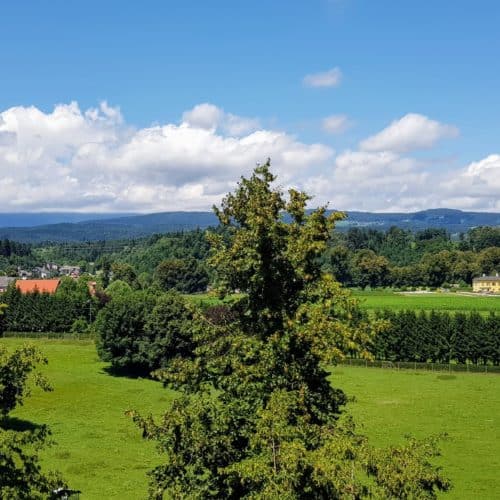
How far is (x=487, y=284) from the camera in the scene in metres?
185

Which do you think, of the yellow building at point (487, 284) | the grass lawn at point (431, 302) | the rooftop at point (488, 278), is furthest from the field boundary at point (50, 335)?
the rooftop at point (488, 278)

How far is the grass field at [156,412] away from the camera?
124 ft

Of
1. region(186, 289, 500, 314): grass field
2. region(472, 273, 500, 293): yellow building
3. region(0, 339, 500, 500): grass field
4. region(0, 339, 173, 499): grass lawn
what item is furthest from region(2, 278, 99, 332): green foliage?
region(472, 273, 500, 293): yellow building

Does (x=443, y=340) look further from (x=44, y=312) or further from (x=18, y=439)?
(x=18, y=439)

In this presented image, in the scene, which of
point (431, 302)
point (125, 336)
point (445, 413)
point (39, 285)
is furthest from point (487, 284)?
point (125, 336)

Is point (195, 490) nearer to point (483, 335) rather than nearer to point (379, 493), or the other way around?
point (379, 493)

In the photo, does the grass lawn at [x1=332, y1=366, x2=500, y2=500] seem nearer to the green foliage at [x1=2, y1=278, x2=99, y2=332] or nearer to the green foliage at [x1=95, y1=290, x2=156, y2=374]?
the green foliage at [x1=95, y1=290, x2=156, y2=374]

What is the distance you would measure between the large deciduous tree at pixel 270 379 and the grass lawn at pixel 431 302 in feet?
366

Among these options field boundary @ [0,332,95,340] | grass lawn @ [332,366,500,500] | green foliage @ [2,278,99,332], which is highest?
green foliage @ [2,278,99,332]

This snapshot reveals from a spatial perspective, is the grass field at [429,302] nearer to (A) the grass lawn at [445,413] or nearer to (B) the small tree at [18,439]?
(A) the grass lawn at [445,413]

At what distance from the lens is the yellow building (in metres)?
182

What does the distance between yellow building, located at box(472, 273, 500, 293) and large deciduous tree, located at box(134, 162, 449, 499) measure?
178220mm

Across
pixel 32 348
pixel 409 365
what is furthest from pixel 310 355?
pixel 409 365

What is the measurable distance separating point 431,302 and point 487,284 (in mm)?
45557
